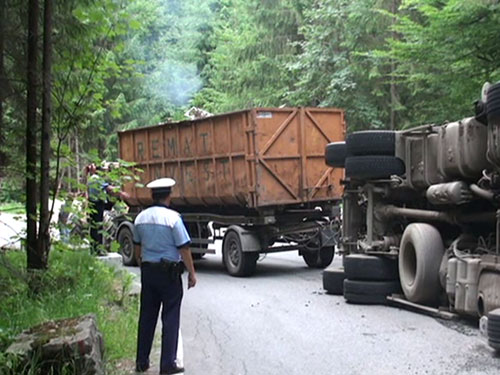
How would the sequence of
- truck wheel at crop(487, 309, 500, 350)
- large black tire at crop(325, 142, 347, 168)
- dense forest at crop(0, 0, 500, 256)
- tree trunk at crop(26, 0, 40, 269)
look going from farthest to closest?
large black tire at crop(325, 142, 347, 168)
dense forest at crop(0, 0, 500, 256)
tree trunk at crop(26, 0, 40, 269)
truck wheel at crop(487, 309, 500, 350)

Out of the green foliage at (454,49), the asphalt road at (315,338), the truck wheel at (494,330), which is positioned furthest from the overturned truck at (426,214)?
the green foliage at (454,49)

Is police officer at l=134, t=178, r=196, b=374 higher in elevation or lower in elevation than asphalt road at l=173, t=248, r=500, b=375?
higher

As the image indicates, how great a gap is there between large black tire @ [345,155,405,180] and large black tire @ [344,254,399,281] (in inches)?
47.2

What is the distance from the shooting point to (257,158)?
40.5ft

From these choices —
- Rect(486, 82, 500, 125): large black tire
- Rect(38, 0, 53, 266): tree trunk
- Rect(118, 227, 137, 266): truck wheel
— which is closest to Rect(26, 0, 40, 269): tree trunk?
Rect(38, 0, 53, 266): tree trunk

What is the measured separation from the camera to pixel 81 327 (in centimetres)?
539

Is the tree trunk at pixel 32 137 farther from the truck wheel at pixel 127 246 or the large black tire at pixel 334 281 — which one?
the truck wheel at pixel 127 246

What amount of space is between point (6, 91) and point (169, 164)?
6.43 m

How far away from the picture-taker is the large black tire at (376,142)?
958cm

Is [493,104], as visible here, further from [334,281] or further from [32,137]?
[32,137]

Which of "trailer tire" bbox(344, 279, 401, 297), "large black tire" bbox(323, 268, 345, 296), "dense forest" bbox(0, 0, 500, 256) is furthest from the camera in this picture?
"large black tire" bbox(323, 268, 345, 296)

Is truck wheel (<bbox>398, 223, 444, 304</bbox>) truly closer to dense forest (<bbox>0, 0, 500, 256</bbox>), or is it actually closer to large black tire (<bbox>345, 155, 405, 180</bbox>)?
large black tire (<bbox>345, 155, 405, 180</bbox>)

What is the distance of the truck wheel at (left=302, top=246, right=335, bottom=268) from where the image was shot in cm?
1343

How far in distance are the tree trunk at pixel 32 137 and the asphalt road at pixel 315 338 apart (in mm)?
2063
